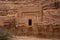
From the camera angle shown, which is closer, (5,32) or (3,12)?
(5,32)

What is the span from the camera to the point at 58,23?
8680 mm

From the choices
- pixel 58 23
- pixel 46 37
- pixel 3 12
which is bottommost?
pixel 46 37

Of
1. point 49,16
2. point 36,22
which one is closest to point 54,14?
point 49,16

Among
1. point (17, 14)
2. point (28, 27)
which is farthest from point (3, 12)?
point (28, 27)

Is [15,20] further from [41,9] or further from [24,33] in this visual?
[41,9]

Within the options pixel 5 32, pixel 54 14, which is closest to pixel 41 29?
pixel 54 14

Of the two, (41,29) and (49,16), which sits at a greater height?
(49,16)

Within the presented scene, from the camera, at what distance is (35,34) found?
880cm

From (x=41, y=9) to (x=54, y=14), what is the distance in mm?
710

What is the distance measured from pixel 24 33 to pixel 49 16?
1.55m

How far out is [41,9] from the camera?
29.1 feet

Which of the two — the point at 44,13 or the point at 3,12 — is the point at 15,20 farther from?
the point at 44,13

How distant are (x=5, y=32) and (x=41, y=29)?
182 cm

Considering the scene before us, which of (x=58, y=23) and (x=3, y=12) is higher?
(x=3, y=12)
